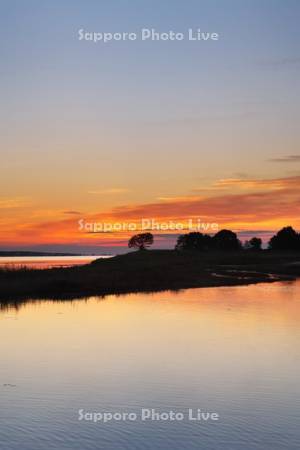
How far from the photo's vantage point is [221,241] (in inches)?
5108

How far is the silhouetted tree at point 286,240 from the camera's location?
414ft

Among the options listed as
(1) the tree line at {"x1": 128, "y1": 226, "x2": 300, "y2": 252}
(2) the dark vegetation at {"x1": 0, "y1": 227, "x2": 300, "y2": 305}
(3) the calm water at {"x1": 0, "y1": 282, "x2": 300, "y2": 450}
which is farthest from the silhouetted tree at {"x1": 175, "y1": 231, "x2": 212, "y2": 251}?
(3) the calm water at {"x1": 0, "y1": 282, "x2": 300, "y2": 450}

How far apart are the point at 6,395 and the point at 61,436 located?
368 centimetres

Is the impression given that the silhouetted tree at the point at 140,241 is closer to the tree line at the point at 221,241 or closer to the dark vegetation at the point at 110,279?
the tree line at the point at 221,241

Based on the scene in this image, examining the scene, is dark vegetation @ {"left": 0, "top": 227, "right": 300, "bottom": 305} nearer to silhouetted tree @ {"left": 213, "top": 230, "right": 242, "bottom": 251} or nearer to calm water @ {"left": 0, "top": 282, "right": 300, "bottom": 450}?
calm water @ {"left": 0, "top": 282, "right": 300, "bottom": 450}

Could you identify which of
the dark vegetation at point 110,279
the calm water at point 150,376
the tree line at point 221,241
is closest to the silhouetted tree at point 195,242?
the tree line at point 221,241

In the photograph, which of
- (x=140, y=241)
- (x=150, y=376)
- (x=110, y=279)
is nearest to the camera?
(x=150, y=376)

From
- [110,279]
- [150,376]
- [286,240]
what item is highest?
[286,240]

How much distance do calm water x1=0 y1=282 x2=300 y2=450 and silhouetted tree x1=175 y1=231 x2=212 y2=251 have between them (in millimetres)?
96411

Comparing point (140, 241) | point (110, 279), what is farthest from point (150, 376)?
point (140, 241)

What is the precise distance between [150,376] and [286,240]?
112991 millimetres

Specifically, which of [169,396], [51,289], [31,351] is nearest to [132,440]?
[169,396]

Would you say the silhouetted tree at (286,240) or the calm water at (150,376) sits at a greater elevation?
the silhouetted tree at (286,240)

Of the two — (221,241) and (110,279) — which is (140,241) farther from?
(110,279)
